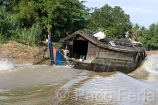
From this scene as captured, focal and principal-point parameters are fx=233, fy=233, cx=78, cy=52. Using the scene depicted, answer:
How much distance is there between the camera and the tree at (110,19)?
135 feet

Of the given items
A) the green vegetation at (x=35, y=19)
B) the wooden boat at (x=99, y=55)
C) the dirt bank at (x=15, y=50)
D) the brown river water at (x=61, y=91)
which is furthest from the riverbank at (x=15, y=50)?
the brown river water at (x=61, y=91)

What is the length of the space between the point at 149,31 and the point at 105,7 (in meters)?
10.6

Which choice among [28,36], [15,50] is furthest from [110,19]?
[15,50]

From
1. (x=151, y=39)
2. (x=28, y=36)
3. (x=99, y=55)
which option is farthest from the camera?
(x=151, y=39)

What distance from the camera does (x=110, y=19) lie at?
144 feet

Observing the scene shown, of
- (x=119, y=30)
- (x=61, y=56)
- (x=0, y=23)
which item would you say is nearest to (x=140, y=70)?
(x=61, y=56)

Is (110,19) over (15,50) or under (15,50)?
over

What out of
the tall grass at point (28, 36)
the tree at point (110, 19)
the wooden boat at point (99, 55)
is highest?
the tree at point (110, 19)

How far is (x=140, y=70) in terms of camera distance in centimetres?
1603

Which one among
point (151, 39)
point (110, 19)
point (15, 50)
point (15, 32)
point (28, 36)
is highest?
point (110, 19)

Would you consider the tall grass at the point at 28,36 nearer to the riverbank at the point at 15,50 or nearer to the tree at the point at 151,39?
the riverbank at the point at 15,50

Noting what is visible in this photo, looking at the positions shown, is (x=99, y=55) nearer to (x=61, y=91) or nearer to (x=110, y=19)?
(x=61, y=91)

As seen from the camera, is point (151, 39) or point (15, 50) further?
point (151, 39)

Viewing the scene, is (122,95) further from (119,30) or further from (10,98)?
(119,30)
